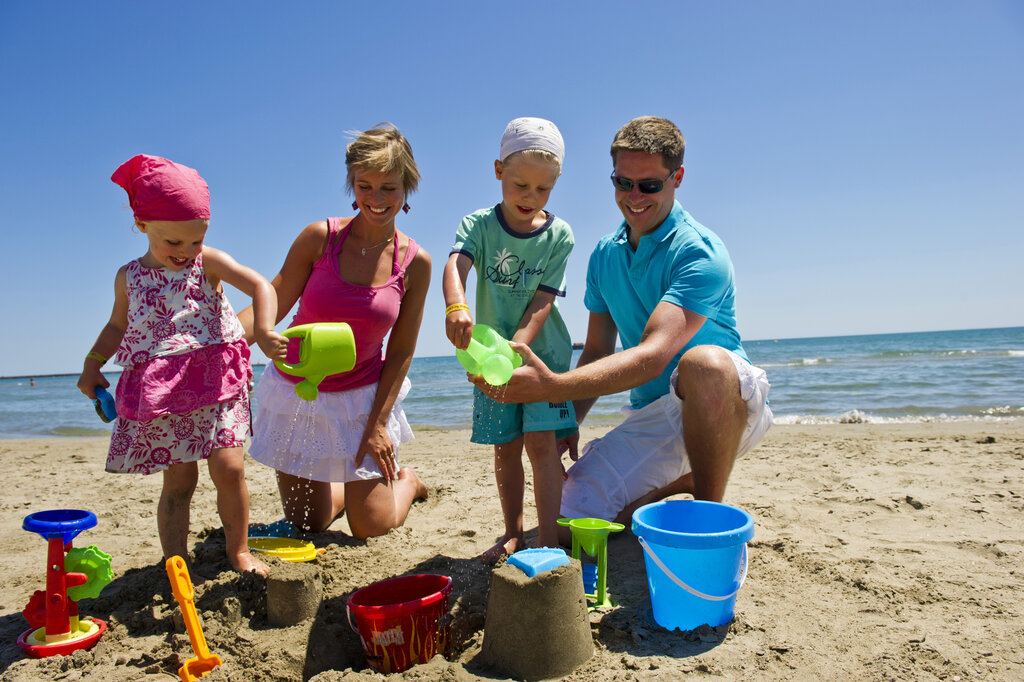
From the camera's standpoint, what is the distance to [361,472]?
10.1ft

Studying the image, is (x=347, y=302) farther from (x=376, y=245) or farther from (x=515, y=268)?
(x=515, y=268)

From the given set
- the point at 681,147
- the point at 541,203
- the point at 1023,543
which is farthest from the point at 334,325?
the point at 1023,543

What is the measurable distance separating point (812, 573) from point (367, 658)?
1.64 m

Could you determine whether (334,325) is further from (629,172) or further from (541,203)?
(629,172)

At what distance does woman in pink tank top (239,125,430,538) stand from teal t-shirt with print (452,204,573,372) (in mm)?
445

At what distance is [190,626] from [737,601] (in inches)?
68.8

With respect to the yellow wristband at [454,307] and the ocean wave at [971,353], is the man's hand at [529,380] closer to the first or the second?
the yellow wristband at [454,307]

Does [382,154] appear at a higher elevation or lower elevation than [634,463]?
higher

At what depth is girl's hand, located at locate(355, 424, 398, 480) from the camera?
307 cm

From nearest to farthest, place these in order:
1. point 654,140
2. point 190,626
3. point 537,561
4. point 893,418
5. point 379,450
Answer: point 537,561, point 190,626, point 654,140, point 379,450, point 893,418

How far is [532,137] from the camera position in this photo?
261 cm

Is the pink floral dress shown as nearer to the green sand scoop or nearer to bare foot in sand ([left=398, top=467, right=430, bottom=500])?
the green sand scoop

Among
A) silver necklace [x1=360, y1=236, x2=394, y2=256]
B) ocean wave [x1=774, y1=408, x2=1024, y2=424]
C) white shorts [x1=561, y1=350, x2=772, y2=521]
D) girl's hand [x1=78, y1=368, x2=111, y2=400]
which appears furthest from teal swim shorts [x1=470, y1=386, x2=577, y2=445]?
ocean wave [x1=774, y1=408, x2=1024, y2=424]

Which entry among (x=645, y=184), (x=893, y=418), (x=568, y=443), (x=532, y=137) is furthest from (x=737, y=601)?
(x=893, y=418)
